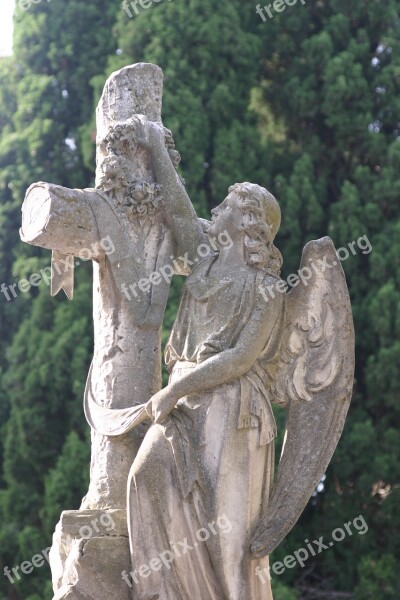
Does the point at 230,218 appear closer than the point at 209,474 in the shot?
No

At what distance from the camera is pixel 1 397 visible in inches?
492

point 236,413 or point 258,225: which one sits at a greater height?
point 258,225

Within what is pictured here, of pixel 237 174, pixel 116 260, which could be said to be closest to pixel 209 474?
pixel 116 260

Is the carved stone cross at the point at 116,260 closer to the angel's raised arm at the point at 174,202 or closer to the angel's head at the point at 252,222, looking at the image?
the angel's raised arm at the point at 174,202

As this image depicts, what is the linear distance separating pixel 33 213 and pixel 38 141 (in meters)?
6.74

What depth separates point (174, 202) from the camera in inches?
270

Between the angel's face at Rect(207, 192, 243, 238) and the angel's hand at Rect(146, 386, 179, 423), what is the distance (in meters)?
→ 0.86

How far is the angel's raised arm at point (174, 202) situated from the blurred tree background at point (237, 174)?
190 inches

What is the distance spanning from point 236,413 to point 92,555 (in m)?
0.91

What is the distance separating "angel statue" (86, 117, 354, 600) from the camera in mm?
6129

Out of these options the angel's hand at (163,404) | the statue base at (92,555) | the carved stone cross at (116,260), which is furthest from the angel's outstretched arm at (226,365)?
the statue base at (92,555)

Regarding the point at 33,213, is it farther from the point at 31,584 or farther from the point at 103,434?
the point at 31,584

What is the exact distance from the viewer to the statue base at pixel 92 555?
6172 mm

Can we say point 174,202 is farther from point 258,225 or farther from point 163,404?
point 163,404
